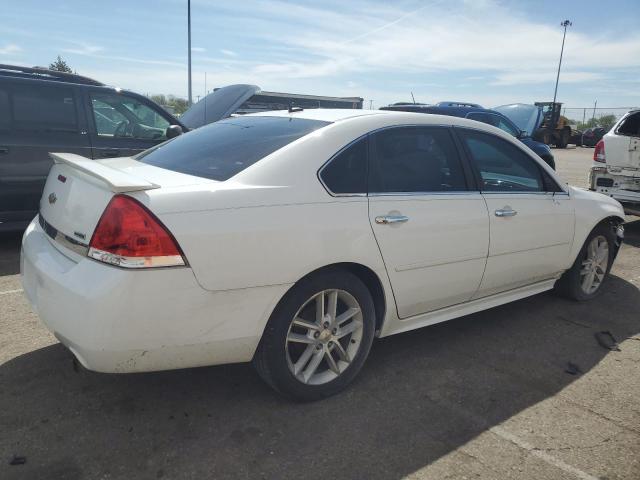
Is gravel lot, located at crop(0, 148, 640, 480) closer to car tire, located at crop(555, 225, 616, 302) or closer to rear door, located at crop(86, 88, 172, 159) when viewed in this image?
car tire, located at crop(555, 225, 616, 302)

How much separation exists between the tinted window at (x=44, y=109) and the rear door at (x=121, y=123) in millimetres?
211

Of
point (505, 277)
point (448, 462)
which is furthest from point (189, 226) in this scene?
point (505, 277)

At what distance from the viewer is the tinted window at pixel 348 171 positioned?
110 inches

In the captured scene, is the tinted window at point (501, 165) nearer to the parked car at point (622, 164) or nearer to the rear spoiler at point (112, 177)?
the rear spoiler at point (112, 177)

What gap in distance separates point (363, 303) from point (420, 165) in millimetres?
969

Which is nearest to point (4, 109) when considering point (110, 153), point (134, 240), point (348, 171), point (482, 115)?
point (110, 153)

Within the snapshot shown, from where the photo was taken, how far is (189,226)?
2.29m

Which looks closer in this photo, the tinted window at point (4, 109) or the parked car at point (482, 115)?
the tinted window at point (4, 109)

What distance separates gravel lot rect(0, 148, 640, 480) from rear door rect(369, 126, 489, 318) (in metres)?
0.51

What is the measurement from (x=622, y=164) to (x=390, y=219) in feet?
20.1

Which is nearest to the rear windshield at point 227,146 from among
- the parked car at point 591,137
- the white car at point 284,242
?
the white car at point 284,242

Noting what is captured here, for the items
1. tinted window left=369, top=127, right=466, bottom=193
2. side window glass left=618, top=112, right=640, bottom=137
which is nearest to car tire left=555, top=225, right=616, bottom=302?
tinted window left=369, top=127, right=466, bottom=193

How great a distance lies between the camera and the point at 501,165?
3.86 meters

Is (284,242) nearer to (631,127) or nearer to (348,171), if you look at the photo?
(348,171)
